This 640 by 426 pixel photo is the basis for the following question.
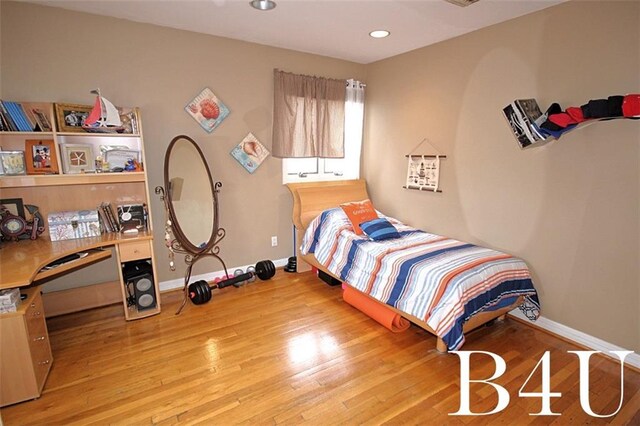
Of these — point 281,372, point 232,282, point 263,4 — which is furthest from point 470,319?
point 263,4

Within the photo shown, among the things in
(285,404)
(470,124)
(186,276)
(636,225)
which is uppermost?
(470,124)

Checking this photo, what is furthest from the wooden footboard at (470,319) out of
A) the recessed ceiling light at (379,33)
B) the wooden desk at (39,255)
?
the recessed ceiling light at (379,33)

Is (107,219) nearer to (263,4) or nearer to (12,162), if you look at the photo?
(12,162)

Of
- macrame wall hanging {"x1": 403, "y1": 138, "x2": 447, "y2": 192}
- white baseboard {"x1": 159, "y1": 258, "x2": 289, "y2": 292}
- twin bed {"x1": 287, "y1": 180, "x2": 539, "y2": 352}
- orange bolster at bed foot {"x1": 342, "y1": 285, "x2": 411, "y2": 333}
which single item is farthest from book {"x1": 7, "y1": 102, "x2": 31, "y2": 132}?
macrame wall hanging {"x1": 403, "y1": 138, "x2": 447, "y2": 192}

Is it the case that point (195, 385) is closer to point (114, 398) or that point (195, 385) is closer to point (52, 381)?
point (114, 398)

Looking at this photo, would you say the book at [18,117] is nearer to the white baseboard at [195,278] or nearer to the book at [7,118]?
the book at [7,118]

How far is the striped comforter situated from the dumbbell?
696 mm

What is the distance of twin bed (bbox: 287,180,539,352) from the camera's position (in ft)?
7.30

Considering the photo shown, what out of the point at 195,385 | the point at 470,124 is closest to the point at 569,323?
the point at 470,124

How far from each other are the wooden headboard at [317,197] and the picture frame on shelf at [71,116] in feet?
6.61

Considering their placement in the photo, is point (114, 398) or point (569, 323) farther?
point (569, 323)

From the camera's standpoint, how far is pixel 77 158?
2.60m

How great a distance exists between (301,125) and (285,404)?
9.48 ft

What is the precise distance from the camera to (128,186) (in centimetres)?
298
